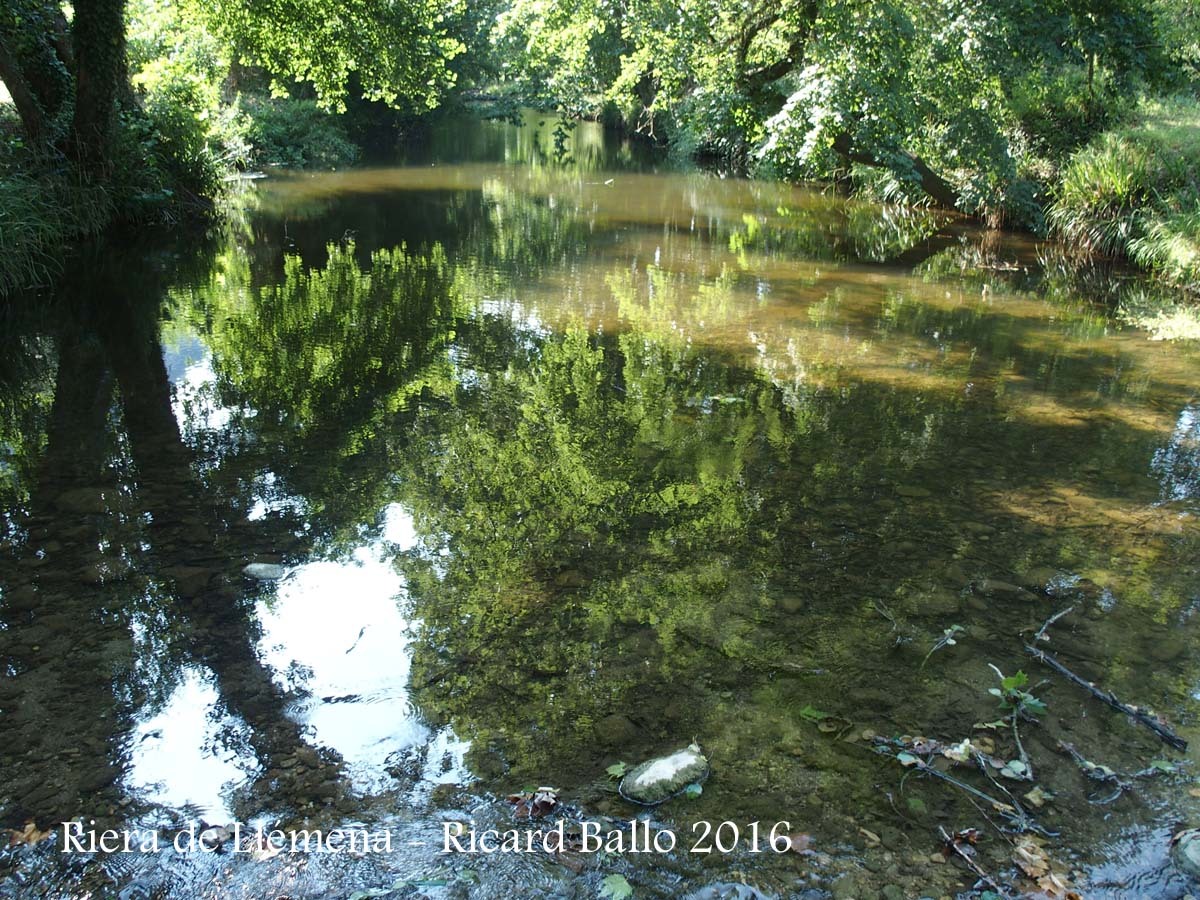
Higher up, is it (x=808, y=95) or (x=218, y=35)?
(x=218, y=35)

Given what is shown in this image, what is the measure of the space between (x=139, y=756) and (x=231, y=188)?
782 inches

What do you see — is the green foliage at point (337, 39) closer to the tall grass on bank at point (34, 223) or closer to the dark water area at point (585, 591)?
the tall grass on bank at point (34, 223)

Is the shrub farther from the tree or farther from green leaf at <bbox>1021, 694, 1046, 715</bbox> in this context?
green leaf at <bbox>1021, 694, 1046, 715</bbox>

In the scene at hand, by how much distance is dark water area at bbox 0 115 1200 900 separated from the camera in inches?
122

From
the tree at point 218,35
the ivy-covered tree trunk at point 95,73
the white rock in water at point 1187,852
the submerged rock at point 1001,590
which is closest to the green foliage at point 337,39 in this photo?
the tree at point 218,35

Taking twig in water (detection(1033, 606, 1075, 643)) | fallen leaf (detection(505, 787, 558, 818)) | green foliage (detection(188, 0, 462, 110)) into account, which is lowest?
fallen leaf (detection(505, 787, 558, 818))

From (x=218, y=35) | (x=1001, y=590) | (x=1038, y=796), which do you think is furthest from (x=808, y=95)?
(x=1038, y=796)

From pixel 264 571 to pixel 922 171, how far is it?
1502 centimetres

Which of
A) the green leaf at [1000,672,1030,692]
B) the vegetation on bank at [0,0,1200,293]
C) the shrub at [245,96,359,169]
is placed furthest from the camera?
the shrub at [245,96,359,169]

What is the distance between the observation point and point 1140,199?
1320cm

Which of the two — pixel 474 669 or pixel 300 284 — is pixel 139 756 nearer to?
pixel 474 669

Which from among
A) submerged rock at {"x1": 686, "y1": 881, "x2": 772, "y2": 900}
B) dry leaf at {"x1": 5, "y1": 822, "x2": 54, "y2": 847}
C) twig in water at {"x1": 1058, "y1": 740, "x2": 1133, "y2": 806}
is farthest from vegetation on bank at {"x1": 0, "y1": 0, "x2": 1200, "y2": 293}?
submerged rock at {"x1": 686, "y1": 881, "x2": 772, "y2": 900}

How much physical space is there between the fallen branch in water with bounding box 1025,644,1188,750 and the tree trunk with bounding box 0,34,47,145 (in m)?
13.8

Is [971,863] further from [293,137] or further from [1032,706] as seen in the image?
[293,137]
